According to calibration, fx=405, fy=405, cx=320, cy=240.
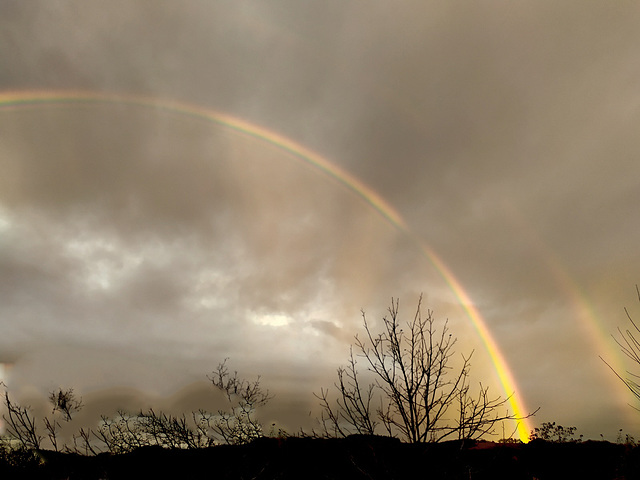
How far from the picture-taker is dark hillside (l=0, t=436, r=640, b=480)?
6.78 metres

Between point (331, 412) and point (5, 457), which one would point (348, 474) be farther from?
point (5, 457)

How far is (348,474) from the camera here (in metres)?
9.94

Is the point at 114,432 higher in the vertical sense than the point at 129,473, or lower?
higher

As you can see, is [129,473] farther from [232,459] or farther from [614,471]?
[614,471]

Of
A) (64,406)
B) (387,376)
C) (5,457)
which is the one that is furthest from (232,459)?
(64,406)

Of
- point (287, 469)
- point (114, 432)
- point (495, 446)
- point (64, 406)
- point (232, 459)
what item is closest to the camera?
point (495, 446)

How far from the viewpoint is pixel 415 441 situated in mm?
7020

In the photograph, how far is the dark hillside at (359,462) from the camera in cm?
678

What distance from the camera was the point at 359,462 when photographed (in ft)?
29.8

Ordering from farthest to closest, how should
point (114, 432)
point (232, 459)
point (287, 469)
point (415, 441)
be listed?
1. point (114, 432)
2. point (232, 459)
3. point (287, 469)
4. point (415, 441)

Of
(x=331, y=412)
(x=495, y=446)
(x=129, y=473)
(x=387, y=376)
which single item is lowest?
(x=129, y=473)

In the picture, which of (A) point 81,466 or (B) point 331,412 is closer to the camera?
(B) point 331,412

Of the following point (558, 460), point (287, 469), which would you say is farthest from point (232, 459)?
point (558, 460)

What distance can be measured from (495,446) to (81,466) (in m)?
13.0
